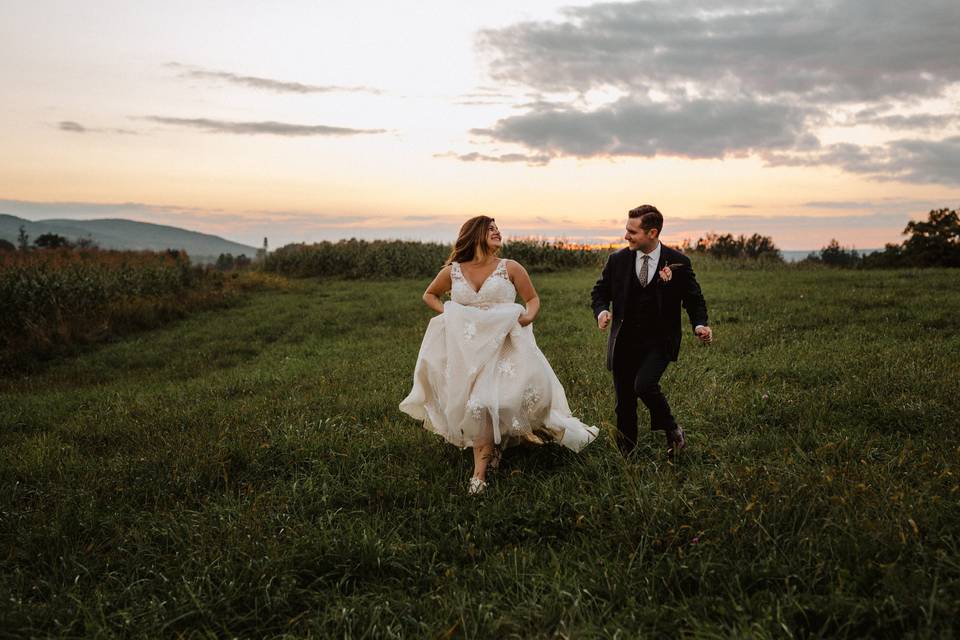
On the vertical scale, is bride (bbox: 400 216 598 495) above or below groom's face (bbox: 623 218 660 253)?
below

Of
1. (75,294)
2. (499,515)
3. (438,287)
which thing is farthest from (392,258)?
(499,515)

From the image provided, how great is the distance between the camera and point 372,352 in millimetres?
12914

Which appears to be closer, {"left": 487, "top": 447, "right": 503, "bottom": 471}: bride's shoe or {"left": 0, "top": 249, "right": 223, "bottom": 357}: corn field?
{"left": 487, "top": 447, "right": 503, "bottom": 471}: bride's shoe

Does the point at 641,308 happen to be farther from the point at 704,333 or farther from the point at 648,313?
the point at 704,333

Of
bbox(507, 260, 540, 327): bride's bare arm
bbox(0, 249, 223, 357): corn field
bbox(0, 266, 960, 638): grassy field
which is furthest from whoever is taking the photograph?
bbox(0, 249, 223, 357): corn field

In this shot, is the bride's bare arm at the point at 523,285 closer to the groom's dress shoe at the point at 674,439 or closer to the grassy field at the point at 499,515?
the grassy field at the point at 499,515

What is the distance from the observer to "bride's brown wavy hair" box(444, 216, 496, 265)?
6180 millimetres

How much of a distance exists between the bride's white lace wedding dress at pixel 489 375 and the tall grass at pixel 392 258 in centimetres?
2728

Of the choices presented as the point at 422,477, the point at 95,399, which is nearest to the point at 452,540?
the point at 422,477

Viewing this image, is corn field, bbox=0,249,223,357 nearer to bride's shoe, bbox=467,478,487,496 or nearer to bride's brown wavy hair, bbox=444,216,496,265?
bride's brown wavy hair, bbox=444,216,496,265

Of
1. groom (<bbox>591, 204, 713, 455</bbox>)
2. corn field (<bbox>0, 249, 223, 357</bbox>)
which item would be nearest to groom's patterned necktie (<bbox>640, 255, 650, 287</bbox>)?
groom (<bbox>591, 204, 713, 455</bbox>)

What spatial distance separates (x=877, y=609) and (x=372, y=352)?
34.8ft

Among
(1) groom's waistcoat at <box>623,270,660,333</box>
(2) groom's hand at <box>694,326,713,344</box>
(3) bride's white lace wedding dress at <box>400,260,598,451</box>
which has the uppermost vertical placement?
(1) groom's waistcoat at <box>623,270,660,333</box>

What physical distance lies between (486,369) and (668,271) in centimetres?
188
